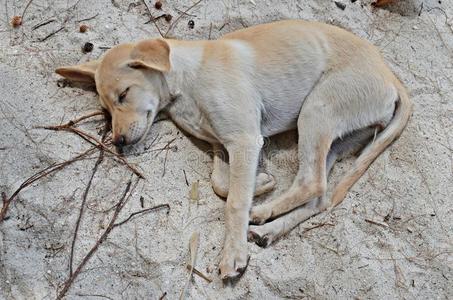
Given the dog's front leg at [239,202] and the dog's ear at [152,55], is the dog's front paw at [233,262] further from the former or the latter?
the dog's ear at [152,55]

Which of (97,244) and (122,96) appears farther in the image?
(122,96)

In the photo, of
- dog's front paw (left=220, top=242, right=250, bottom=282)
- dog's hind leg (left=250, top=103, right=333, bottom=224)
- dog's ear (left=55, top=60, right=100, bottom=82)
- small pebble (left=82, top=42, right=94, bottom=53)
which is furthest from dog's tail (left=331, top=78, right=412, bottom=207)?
small pebble (left=82, top=42, right=94, bottom=53)

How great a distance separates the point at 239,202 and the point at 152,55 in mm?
1028

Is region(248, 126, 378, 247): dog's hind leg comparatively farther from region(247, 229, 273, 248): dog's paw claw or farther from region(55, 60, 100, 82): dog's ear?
region(55, 60, 100, 82): dog's ear

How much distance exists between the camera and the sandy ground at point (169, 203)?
329 centimetres

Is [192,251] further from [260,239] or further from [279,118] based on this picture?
[279,118]

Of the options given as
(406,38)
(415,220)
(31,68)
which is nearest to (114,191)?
(31,68)

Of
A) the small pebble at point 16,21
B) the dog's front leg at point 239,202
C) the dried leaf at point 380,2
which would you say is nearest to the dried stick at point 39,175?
the dog's front leg at point 239,202

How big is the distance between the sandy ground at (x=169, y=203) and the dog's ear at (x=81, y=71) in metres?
0.13

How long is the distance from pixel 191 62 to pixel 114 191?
3.05 feet

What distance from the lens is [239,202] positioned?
3537 mm

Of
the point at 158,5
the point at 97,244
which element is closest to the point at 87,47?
the point at 158,5

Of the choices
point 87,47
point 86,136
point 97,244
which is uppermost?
point 87,47

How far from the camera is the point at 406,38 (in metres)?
4.74
